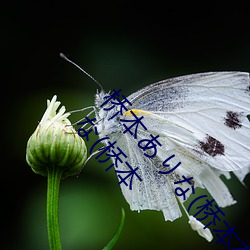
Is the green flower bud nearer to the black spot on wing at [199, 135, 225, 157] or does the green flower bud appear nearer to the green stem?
the green stem

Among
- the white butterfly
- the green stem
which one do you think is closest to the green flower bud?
the green stem

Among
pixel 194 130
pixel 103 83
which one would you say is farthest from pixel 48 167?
pixel 103 83

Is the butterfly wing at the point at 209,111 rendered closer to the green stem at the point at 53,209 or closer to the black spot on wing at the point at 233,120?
the black spot on wing at the point at 233,120

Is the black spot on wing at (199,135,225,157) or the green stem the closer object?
the green stem

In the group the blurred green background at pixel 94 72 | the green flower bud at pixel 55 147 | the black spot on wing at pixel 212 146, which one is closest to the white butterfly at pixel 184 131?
the black spot on wing at pixel 212 146

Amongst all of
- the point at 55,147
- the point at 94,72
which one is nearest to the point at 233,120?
the point at 55,147

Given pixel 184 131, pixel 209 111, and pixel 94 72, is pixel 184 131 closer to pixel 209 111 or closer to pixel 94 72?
pixel 209 111

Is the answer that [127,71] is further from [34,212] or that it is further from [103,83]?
[34,212]

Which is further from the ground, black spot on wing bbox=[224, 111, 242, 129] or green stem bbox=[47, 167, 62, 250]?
black spot on wing bbox=[224, 111, 242, 129]
